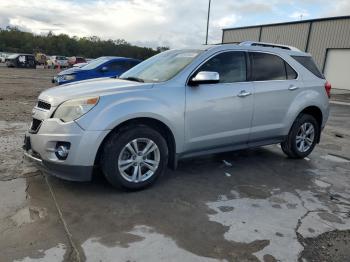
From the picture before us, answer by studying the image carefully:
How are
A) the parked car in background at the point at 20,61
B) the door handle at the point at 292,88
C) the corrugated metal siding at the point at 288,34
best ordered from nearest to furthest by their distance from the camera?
the door handle at the point at 292,88
the corrugated metal siding at the point at 288,34
the parked car in background at the point at 20,61

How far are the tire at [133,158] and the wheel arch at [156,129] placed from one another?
46 mm

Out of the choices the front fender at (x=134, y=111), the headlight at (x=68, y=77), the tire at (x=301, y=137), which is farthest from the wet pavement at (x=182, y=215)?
the headlight at (x=68, y=77)

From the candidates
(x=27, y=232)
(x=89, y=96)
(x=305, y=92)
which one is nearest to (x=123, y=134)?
(x=89, y=96)

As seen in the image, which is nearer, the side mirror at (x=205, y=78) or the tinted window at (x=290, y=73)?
the side mirror at (x=205, y=78)

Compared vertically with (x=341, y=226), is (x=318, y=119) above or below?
above

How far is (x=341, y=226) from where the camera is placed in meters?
3.93

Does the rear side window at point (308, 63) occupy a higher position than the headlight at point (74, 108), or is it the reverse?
the rear side window at point (308, 63)

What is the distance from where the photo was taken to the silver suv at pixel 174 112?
4.15 meters

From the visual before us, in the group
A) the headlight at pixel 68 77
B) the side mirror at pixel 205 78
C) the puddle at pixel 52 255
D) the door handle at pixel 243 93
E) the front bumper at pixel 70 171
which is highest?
the side mirror at pixel 205 78

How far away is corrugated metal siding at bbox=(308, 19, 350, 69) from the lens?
28544mm

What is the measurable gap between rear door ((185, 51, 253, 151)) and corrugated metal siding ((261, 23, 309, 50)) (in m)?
28.8

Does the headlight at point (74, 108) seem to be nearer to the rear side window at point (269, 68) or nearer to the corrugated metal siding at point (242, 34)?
the rear side window at point (269, 68)

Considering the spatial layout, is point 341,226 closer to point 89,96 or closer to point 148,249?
point 148,249

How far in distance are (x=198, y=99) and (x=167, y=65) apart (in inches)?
31.0
